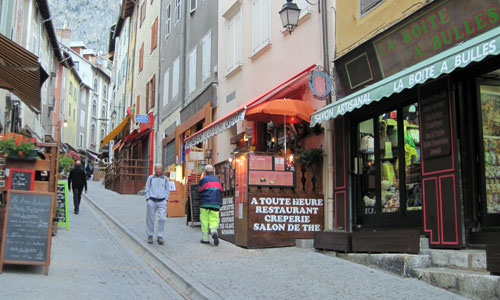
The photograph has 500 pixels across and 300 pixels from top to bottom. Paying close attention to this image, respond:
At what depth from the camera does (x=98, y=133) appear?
220 feet

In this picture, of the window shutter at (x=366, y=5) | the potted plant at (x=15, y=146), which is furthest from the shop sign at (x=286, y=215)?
the potted plant at (x=15, y=146)

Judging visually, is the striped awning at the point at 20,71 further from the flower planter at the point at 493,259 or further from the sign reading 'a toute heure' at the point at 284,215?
the flower planter at the point at 493,259

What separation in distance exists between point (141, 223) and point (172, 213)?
6.11 ft

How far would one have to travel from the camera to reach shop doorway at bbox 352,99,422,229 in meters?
8.73

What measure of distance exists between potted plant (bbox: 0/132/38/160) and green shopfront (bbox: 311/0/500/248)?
194 inches

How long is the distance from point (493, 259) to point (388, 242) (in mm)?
1930

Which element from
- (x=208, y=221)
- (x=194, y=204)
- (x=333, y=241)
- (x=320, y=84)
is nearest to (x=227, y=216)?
(x=208, y=221)

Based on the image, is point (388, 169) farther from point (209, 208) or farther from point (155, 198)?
point (155, 198)

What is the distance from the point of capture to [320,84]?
33.9ft

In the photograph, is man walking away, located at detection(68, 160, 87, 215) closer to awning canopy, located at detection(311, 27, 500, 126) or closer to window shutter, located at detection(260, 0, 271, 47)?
window shutter, located at detection(260, 0, 271, 47)

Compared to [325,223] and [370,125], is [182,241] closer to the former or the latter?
[325,223]

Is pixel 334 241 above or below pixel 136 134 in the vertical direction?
below

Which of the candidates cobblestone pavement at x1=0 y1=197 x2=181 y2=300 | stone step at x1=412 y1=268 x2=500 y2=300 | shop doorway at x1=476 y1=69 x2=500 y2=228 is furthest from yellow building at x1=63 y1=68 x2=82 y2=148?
stone step at x1=412 y1=268 x2=500 y2=300

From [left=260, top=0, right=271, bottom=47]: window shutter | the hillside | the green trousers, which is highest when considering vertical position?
the hillside
